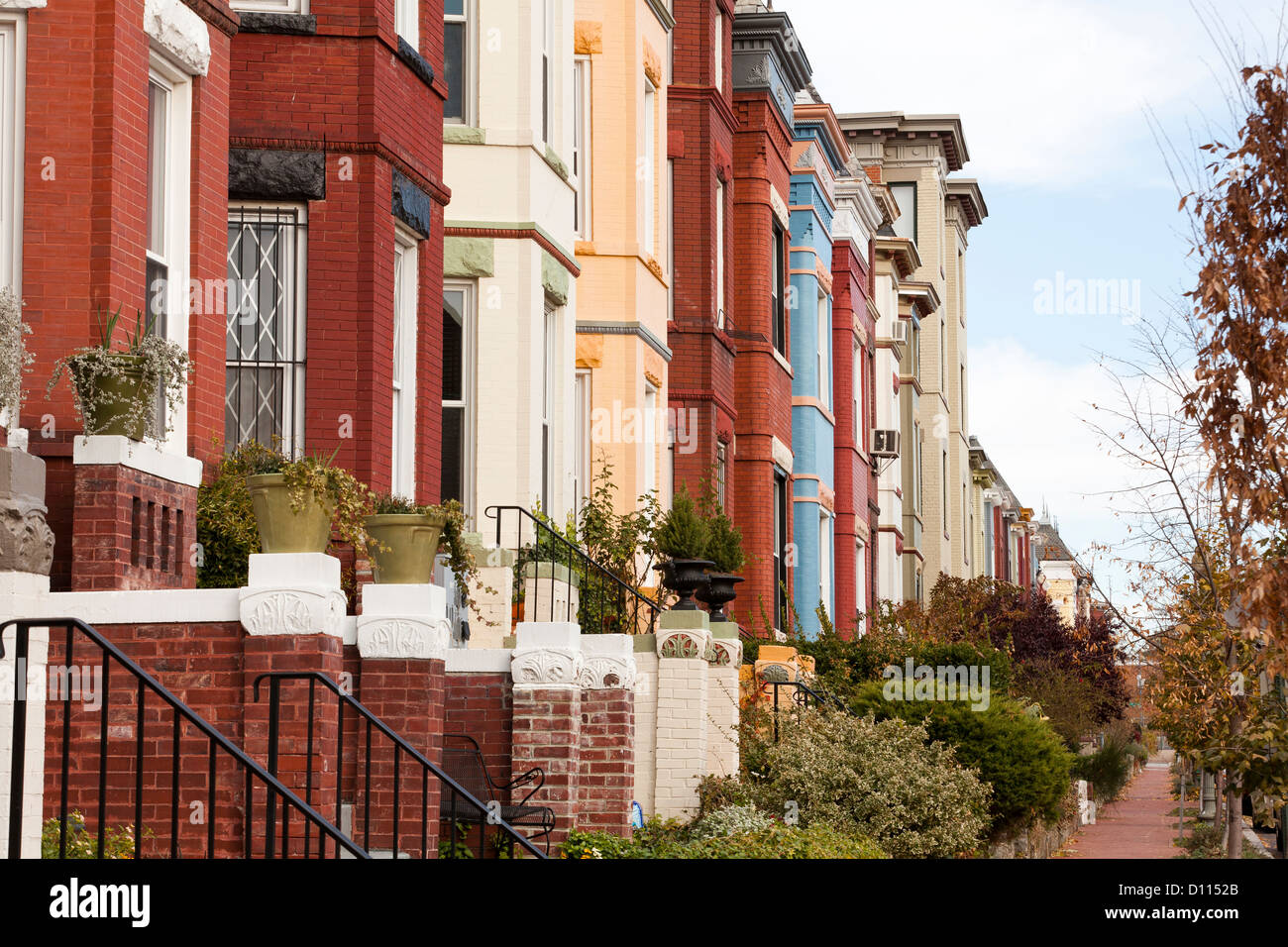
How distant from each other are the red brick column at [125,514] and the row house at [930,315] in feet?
124

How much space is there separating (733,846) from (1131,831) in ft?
72.1

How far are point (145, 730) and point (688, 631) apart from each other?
7.44 meters

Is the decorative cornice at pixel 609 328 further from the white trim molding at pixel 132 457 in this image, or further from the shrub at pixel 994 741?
the white trim molding at pixel 132 457

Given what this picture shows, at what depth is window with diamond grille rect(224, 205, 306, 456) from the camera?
14.1 meters

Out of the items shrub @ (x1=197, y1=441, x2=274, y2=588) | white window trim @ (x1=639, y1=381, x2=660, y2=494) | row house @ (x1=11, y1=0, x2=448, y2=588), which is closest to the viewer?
row house @ (x1=11, y1=0, x2=448, y2=588)

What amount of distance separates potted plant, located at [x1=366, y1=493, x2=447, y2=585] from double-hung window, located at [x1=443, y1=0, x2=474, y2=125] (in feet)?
25.3

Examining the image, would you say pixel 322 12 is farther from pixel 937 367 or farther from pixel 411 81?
pixel 937 367

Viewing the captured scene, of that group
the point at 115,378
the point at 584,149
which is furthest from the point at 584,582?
the point at 115,378

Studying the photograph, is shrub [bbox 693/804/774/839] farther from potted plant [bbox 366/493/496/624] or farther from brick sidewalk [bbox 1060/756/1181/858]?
brick sidewalk [bbox 1060/756/1181/858]

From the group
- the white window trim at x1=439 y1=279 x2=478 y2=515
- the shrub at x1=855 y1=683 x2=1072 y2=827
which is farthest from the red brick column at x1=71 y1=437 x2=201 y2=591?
the shrub at x1=855 y1=683 x2=1072 y2=827

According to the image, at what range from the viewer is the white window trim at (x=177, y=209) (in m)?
11.9

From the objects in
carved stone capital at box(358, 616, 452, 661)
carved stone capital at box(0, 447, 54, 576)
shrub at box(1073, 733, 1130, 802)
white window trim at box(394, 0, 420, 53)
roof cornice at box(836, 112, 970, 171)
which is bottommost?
shrub at box(1073, 733, 1130, 802)
